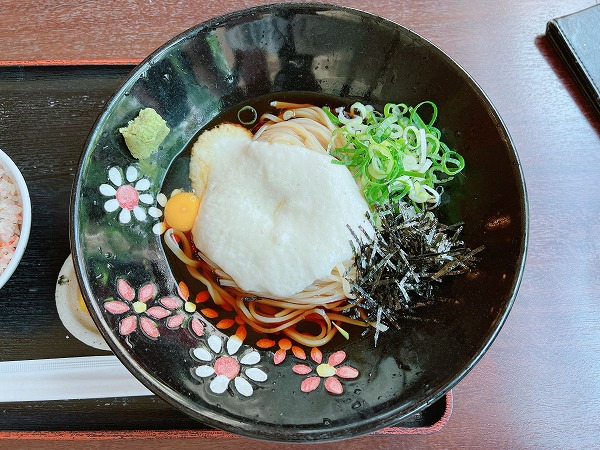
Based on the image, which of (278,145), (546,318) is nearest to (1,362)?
(278,145)

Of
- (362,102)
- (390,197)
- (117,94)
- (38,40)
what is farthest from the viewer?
(38,40)

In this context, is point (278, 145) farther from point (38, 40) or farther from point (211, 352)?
point (38, 40)

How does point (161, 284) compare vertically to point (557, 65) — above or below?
below

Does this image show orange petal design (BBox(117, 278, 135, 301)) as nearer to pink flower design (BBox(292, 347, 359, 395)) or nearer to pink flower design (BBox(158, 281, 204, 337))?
pink flower design (BBox(158, 281, 204, 337))

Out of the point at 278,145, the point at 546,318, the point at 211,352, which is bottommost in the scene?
the point at 211,352

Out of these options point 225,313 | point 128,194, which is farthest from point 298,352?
point 128,194

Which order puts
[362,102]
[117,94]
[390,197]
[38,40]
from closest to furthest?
[117,94], [390,197], [362,102], [38,40]

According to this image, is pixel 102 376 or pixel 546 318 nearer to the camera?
pixel 102 376
